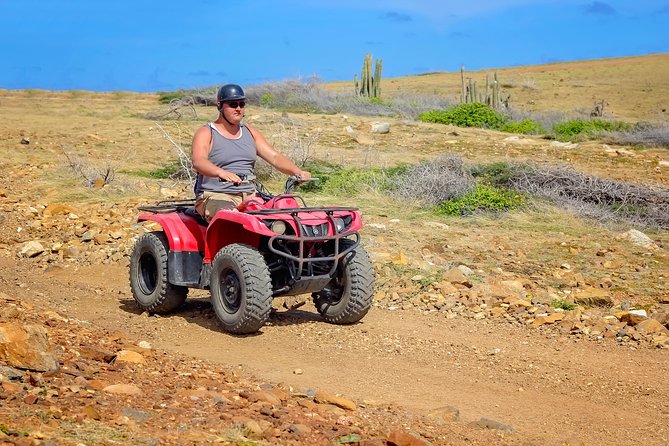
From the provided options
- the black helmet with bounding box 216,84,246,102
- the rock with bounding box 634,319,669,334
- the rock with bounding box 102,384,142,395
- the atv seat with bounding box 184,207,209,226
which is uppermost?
the black helmet with bounding box 216,84,246,102

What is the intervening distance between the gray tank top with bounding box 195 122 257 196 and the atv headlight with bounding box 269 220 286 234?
1.90 feet

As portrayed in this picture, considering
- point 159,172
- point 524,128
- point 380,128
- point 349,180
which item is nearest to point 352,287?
point 349,180

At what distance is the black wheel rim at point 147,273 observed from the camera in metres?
9.26

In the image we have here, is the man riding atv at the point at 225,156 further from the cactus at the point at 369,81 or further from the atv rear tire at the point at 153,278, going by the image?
the cactus at the point at 369,81

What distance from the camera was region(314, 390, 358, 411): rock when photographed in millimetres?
5938

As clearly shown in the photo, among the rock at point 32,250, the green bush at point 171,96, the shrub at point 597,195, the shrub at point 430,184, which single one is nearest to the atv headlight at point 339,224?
the rock at point 32,250

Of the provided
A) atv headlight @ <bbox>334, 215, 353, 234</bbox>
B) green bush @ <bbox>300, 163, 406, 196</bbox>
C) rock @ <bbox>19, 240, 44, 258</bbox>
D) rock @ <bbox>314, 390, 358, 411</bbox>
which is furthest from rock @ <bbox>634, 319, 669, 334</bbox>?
rock @ <bbox>19, 240, 44, 258</bbox>

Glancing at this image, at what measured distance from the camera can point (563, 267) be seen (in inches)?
441

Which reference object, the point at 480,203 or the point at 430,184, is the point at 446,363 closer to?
the point at 480,203

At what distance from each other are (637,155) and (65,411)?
1697 centimetres

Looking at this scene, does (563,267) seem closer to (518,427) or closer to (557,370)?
(557,370)

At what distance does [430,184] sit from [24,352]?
9.71 metres

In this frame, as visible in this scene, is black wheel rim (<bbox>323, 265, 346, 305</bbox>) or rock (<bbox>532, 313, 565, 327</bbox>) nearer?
black wheel rim (<bbox>323, 265, 346, 305</bbox>)

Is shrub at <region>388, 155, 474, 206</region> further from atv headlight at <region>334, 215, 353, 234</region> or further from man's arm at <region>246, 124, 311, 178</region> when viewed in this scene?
atv headlight at <region>334, 215, 353, 234</region>
